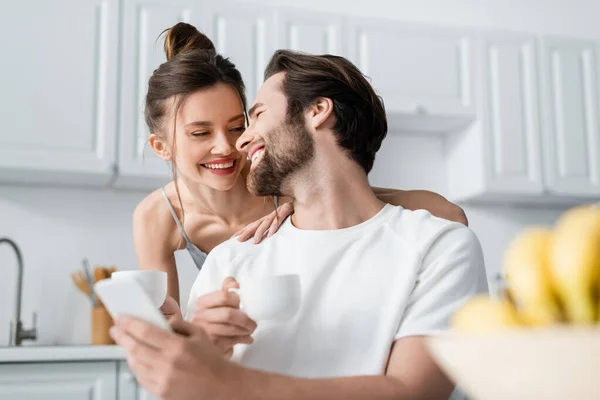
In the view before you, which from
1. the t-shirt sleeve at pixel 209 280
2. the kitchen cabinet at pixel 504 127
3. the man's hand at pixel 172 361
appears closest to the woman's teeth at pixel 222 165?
the t-shirt sleeve at pixel 209 280

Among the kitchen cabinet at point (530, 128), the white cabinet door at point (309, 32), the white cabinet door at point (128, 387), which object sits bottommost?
the white cabinet door at point (128, 387)

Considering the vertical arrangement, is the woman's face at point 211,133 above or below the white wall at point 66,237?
above

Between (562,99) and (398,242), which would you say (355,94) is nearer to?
(398,242)

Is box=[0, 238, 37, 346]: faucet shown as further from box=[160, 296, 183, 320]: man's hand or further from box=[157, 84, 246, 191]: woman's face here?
box=[160, 296, 183, 320]: man's hand

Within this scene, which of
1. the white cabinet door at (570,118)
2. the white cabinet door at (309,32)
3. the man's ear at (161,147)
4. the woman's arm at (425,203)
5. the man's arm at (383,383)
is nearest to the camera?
the man's arm at (383,383)

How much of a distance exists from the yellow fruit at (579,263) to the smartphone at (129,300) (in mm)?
425

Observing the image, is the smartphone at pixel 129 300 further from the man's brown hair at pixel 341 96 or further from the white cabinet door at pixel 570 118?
the white cabinet door at pixel 570 118

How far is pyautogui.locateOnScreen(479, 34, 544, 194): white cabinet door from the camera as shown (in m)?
3.38

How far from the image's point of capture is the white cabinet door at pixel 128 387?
2346mm

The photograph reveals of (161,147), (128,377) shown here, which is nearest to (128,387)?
(128,377)

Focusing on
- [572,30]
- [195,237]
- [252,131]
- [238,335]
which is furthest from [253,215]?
[572,30]

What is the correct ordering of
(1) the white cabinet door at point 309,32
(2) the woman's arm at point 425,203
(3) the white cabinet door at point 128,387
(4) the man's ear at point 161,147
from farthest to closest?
1. (1) the white cabinet door at point 309,32
2. (3) the white cabinet door at point 128,387
3. (4) the man's ear at point 161,147
4. (2) the woman's arm at point 425,203

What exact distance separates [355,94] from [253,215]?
734 mm

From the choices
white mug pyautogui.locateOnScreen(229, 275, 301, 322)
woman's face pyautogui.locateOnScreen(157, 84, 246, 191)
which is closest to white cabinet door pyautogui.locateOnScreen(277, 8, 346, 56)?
woman's face pyautogui.locateOnScreen(157, 84, 246, 191)
